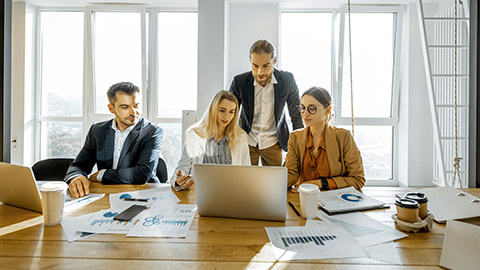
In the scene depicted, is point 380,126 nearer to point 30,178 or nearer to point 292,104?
point 292,104

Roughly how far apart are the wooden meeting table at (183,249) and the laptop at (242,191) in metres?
0.03

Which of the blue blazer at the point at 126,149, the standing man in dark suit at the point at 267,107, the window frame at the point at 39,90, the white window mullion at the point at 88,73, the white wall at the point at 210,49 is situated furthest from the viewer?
the window frame at the point at 39,90

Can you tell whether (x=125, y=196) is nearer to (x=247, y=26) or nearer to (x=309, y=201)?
(x=309, y=201)

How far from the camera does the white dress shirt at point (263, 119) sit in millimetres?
2146

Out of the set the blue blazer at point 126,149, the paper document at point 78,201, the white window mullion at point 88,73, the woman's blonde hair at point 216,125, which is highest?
the white window mullion at point 88,73

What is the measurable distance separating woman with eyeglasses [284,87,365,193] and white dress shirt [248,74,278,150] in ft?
1.60

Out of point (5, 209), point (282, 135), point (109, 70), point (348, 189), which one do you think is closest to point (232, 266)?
point (348, 189)

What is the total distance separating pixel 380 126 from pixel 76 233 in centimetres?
374

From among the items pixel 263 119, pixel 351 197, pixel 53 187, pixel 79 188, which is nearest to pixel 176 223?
pixel 53 187

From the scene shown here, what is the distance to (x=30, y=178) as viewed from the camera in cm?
107

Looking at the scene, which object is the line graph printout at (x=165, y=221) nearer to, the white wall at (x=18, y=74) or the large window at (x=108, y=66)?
the large window at (x=108, y=66)

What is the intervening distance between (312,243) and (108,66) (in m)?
3.62

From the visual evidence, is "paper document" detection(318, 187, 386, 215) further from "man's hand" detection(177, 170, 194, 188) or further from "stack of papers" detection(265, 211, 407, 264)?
"man's hand" detection(177, 170, 194, 188)

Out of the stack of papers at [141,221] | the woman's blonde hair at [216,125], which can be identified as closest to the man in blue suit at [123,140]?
the woman's blonde hair at [216,125]
